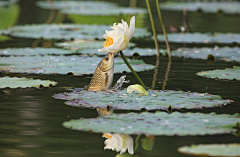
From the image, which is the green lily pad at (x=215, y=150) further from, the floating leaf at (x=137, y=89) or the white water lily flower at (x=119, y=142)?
the floating leaf at (x=137, y=89)

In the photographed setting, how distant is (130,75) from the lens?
24.9 feet

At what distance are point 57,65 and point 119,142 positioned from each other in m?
4.23

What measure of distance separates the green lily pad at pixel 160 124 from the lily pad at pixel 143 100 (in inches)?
14.1

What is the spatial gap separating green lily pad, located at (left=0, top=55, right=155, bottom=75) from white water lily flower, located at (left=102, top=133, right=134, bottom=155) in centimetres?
318

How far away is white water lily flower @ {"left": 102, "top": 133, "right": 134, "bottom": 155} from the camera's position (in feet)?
12.3

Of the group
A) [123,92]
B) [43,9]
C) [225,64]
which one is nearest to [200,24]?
[225,64]

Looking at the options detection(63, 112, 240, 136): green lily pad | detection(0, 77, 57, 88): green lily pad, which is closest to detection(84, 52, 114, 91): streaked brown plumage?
detection(0, 77, 57, 88): green lily pad

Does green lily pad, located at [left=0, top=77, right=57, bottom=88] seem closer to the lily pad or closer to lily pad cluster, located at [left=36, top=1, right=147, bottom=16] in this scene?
the lily pad

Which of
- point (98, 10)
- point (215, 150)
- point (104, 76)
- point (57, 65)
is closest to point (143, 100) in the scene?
Result: point (104, 76)

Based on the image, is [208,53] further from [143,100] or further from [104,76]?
[143,100]

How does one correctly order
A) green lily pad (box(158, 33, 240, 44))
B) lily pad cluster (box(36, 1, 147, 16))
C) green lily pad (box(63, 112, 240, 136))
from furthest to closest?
1. lily pad cluster (box(36, 1, 147, 16))
2. green lily pad (box(158, 33, 240, 44))
3. green lily pad (box(63, 112, 240, 136))

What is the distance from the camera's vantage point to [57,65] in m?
7.89

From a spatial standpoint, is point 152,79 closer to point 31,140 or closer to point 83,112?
point 83,112

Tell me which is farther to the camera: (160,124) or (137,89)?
(137,89)
